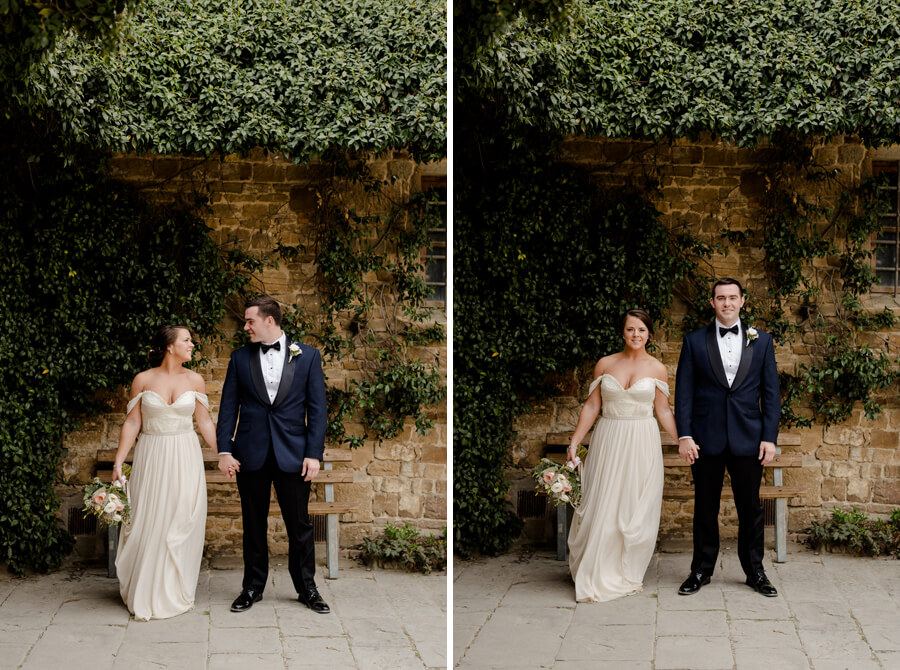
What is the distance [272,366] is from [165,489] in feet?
3.25

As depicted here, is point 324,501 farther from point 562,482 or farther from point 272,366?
point 562,482

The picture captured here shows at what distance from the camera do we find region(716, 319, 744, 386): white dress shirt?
490 cm

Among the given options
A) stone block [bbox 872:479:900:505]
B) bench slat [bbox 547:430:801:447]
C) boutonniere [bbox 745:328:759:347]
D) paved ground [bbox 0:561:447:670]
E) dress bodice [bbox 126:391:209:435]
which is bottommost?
paved ground [bbox 0:561:447:670]

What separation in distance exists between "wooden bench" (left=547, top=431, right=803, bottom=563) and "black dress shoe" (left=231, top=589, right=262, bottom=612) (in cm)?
208

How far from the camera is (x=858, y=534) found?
5809 millimetres

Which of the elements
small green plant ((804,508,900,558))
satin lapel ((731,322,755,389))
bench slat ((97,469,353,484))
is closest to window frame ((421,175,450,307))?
bench slat ((97,469,353,484))

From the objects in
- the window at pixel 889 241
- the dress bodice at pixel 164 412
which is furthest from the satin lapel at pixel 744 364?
the dress bodice at pixel 164 412

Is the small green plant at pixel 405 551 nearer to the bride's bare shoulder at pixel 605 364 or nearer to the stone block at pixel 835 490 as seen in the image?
the bride's bare shoulder at pixel 605 364

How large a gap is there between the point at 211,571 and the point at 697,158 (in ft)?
15.0

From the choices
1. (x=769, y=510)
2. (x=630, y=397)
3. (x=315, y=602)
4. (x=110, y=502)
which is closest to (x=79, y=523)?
(x=110, y=502)

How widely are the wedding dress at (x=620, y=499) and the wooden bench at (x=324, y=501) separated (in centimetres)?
159

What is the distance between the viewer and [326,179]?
6168 millimetres

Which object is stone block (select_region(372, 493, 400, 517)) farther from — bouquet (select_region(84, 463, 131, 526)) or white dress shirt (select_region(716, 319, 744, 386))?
white dress shirt (select_region(716, 319, 744, 386))

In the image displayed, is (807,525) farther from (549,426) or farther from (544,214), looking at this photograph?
(544,214)
